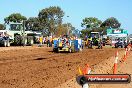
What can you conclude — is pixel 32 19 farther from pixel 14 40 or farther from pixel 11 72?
pixel 11 72

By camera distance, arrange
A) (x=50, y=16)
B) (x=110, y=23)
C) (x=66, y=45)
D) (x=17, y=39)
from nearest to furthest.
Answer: (x=66, y=45) < (x=17, y=39) < (x=50, y=16) < (x=110, y=23)

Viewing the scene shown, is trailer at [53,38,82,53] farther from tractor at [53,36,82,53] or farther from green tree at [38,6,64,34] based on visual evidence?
green tree at [38,6,64,34]

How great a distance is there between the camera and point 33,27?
402 feet

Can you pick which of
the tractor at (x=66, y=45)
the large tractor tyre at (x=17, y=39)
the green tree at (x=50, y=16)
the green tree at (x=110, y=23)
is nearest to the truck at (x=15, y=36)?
the large tractor tyre at (x=17, y=39)

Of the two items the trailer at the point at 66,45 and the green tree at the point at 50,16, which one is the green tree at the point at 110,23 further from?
the trailer at the point at 66,45

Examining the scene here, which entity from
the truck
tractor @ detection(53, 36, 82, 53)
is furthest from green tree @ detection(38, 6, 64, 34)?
tractor @ detection(53, 36, 82, 53)

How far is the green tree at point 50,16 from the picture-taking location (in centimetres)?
11038

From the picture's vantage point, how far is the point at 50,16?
376 feet

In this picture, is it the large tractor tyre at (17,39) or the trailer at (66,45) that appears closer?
the trailer at (66,45)

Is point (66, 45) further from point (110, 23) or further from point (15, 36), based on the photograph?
point (110, 23)

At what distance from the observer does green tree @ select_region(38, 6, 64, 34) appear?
110 m

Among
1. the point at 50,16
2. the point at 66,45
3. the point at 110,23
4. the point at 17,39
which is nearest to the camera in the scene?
the point at 66,45

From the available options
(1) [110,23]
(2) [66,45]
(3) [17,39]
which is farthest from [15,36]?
(1) [110,23]

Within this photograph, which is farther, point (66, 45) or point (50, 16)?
point (50, 16)
